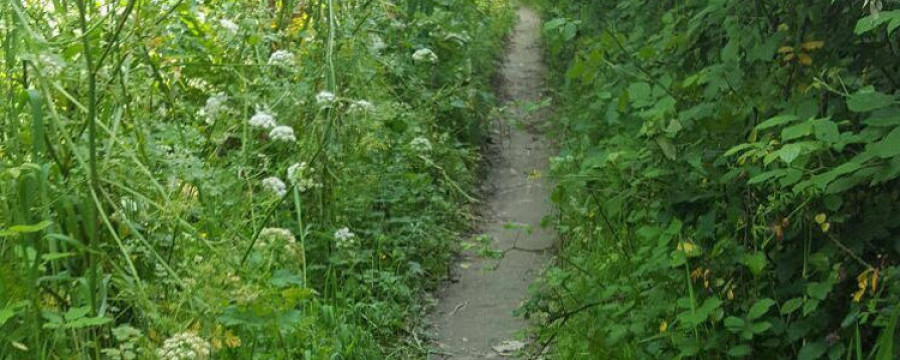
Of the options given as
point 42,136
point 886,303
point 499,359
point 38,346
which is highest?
point 42,136

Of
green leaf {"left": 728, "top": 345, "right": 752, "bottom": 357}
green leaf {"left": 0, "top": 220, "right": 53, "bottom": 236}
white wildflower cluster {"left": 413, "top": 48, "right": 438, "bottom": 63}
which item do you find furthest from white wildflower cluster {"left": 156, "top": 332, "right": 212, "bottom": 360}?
white wildflower cluster {"left": 413, "top": 48, "right": 438, "bottom": 63}

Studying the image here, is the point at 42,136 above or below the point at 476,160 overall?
above

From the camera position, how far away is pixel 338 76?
616 centimetres

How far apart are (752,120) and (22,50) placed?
2.69 meters

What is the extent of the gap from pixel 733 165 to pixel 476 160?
495 cm

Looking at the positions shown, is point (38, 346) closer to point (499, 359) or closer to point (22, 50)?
point (22, 50)

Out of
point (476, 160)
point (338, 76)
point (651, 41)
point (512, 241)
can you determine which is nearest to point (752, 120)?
point (651, 41)

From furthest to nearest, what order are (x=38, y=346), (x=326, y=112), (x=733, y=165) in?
(x=326, y=112) → (x=733, y=165) → (x=38, y=346)

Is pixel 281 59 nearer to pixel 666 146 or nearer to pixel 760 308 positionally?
pixel 666 146

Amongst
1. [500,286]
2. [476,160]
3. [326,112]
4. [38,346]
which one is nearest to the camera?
[38,346]

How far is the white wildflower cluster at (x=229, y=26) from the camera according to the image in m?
5.26

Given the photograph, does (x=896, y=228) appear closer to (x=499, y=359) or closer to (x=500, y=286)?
(x=499, y=359)

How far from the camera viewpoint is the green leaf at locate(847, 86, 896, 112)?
3.65 meters

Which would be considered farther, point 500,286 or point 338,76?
point 500,286
